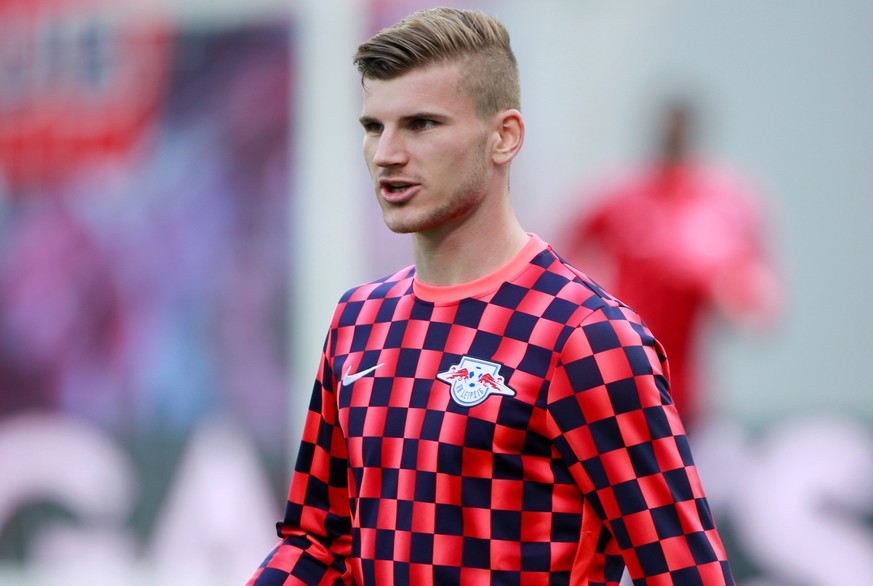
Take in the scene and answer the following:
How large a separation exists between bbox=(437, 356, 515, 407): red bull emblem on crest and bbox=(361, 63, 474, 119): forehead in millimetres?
383

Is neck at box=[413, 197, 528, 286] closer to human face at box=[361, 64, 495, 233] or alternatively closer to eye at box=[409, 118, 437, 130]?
human face at box=[361, 64, 495, 233]

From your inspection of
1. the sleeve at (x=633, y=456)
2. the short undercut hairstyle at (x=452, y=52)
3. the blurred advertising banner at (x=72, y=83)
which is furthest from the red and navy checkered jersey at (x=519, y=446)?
the blurred advertising banner at (x=72, y=83)

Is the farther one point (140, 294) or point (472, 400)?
point (140, 294)

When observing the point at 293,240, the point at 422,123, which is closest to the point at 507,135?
the point at 422,123

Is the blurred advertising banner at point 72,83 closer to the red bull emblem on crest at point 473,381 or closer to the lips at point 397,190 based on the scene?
the lips at point 397,190

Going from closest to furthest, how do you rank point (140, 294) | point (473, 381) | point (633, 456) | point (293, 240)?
1. point (633, 456)
2. point (473, 381)
3. point (293, 240)
4. point (140, 294)

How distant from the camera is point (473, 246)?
2.15m

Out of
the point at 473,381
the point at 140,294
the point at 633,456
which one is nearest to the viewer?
the point at 633,456

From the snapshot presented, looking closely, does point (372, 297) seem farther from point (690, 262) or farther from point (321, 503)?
point (690, 262)

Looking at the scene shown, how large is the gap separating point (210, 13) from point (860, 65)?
3163mm

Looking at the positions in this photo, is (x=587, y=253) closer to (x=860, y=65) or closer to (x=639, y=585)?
(x=860, y=65)

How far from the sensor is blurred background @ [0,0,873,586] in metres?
5.68

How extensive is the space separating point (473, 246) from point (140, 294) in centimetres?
491

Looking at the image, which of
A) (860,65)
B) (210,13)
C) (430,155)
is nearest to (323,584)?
(430,155)
